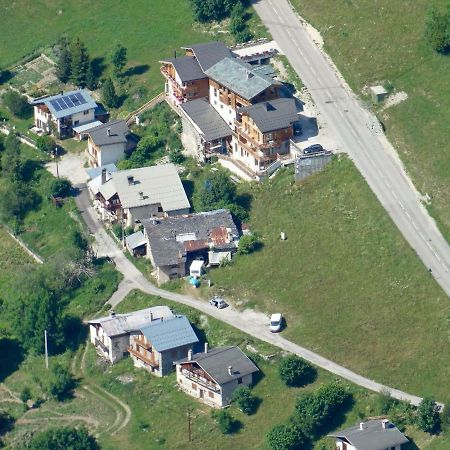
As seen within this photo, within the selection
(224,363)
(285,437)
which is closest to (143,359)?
(224,363)

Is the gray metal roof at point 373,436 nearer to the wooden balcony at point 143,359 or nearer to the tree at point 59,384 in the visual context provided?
the wooden balcony at point 143,359

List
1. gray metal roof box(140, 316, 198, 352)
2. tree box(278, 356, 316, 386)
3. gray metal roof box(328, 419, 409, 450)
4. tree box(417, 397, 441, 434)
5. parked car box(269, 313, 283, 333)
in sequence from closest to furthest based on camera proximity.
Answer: gray metal roof box(328, 419, 409, 450) → tree box(417, 397, 441, 434) → tree box(278, 356, 316, 386) → gray metal roof box(140, 316, 198, 352) → parked car box(269, 313, 283, 333)

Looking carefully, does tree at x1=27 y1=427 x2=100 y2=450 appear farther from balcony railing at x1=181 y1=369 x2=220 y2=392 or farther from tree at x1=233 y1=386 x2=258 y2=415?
tree at x1=233 y1=386 x2=258 y2=415

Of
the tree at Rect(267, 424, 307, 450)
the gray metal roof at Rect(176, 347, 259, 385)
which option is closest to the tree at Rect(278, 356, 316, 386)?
the gray metal roof at Rect(176, 347, 259, 385)

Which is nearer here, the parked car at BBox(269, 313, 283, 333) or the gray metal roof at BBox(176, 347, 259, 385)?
the gray metal roof at BBox(176, 347, 259, 385)

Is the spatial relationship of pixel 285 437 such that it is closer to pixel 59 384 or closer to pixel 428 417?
pixel 428 417

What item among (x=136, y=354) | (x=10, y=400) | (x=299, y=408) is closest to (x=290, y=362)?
(x=299, y=408)
